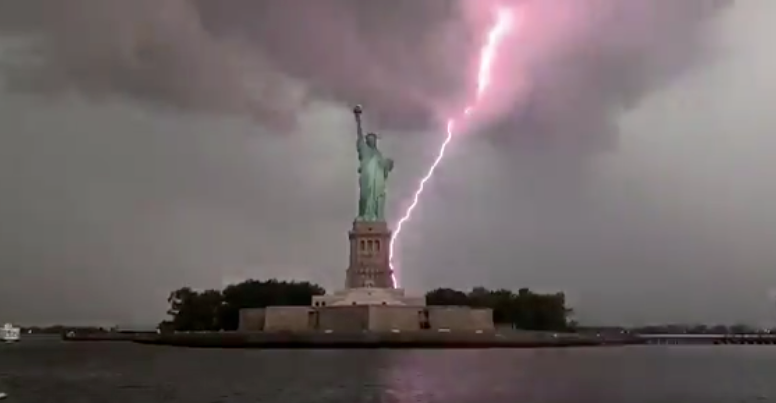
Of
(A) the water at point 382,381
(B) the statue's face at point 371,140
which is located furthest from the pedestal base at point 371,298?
(A) the water at point 382,381

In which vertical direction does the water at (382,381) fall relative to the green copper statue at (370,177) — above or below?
below

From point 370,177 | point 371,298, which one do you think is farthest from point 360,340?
point 370,177

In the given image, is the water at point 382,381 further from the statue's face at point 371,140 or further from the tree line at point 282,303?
the tree line at point 282,303

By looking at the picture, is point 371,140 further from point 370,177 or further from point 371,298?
point 371,298

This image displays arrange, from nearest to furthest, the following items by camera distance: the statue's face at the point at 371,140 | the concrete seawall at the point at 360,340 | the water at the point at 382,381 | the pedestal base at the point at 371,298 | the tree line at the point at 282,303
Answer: the water at the point at 382,381, the concrete seawall at the point at 360,340, the pedestal base at the point at 371,298, the statue's face at the point at 371,140, the tree line at the point at 282,303

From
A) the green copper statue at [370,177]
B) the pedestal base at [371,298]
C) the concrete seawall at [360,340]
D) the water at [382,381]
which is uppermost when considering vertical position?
the green copper statue at [370,177]

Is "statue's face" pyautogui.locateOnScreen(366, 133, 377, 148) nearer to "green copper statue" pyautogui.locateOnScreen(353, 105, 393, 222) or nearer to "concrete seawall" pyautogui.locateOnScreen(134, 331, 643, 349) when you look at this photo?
"green copper statue" pyautogui.locateOnScreen(353, 105, 393, 222)

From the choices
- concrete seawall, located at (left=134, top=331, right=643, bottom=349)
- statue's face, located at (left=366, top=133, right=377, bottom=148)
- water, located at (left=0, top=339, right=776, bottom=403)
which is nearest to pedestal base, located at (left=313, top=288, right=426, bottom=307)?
concrete seawall, located at (left=134, top=331, right=643, bottom=349)
